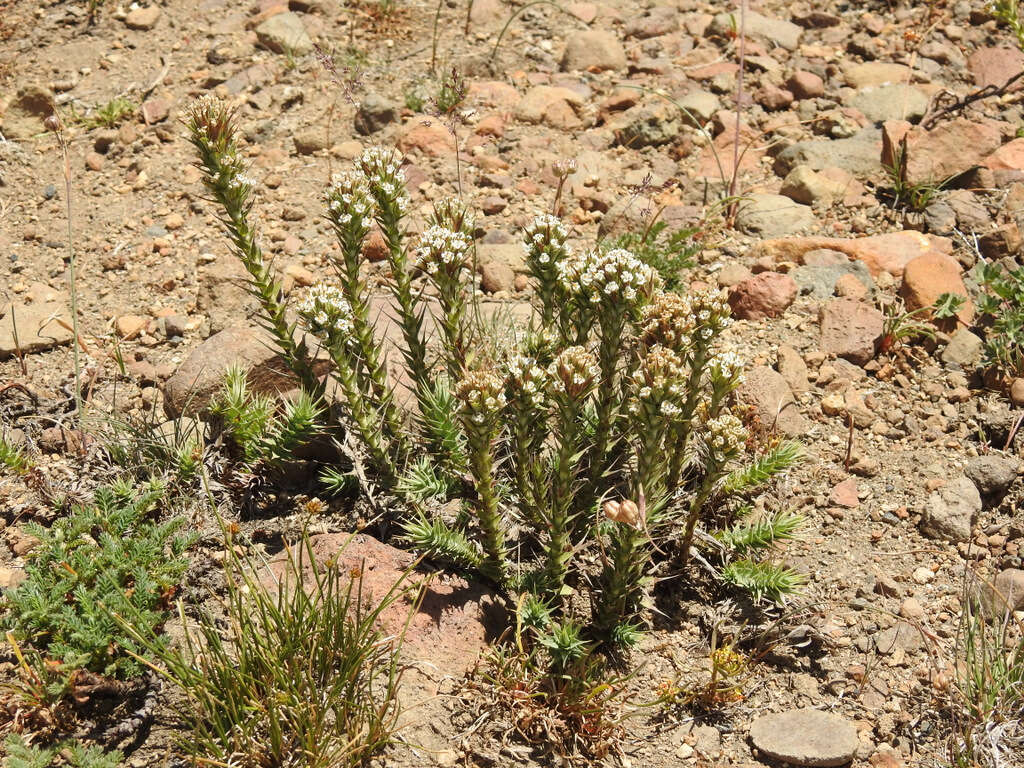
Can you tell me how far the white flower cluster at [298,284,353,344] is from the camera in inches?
137

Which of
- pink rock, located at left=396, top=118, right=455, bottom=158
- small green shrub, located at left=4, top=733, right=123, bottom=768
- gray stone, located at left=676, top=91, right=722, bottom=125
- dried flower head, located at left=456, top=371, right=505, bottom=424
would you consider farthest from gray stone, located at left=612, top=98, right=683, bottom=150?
small green shrub, located at left=4, top=733, right=123, bottom=768

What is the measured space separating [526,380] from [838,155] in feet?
12.2

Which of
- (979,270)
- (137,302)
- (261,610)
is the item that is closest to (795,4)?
(979,270)

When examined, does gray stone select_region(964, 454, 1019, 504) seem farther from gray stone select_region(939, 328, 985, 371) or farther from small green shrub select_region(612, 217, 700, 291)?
small green shrub select_region(612, 217, 700, 291)

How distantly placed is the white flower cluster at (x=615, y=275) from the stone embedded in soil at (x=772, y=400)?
4.14ft

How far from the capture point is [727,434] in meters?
3.32

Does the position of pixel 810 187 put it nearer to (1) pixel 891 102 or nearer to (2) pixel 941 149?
(2) pixel 941 149

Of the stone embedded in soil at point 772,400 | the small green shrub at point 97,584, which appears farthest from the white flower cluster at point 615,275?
the small green shrub at point 97,584

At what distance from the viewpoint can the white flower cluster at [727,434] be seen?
3312 millimetres

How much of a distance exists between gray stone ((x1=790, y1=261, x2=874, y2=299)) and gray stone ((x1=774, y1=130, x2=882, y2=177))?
3.20 ft

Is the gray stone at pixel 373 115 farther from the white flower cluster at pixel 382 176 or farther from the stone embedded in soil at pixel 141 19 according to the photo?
the white flower cluster at pixel 382 176

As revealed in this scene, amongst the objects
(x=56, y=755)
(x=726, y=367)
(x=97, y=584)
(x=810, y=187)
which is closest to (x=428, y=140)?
(x=810, y=187)

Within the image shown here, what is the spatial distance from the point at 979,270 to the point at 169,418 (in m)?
4.44

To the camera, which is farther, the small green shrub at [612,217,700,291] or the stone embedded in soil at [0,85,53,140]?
the stone embedded in soil at [0,85,53,140]
